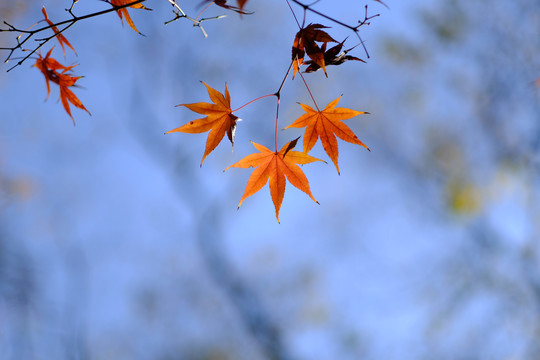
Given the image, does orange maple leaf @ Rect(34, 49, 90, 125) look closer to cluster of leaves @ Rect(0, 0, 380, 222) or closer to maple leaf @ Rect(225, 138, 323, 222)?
cluster of leaves @ Rect(0, 0, 380, 222)

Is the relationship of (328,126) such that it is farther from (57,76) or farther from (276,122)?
(57,76)

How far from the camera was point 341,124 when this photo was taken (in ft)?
3.12

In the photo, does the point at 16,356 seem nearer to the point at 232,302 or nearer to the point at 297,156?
the point at 232,302

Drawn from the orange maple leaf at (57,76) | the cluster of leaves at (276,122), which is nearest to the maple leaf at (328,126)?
the cluster of leaves at (276,122)

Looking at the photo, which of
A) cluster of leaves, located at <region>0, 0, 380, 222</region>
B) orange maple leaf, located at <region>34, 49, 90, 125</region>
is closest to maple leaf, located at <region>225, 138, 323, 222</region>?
cluster of leaves, located at <region>0, 0, 380, 222</region>

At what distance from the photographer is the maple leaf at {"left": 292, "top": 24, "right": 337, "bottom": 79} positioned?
85 cm

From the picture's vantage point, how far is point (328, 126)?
989mm

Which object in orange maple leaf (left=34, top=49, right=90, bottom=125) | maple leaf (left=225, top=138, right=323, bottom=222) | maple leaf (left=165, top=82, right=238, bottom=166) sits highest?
orange maple leaf (left=34, top=49, right=90, bottom=125)

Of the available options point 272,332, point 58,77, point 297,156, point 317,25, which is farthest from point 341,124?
point 272,332

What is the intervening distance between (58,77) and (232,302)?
5.80 metres

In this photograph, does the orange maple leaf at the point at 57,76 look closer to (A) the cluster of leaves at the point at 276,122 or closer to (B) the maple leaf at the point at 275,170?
(A) the cluster of leaves at the point at 276,122

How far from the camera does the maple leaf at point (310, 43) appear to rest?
2.77 feet

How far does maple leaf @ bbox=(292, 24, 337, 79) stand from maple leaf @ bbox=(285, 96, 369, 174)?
0.11 metres

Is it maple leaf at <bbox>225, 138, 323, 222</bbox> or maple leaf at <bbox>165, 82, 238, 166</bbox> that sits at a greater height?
maple leaf at <bbox>165, 82, 238, 166</bbox>
